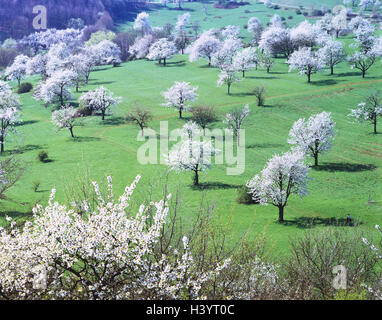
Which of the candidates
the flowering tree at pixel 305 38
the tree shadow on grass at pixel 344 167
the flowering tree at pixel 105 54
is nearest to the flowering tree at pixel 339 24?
the flowering tree at pixel 305 38

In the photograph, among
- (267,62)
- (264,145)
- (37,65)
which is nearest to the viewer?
(264,145)

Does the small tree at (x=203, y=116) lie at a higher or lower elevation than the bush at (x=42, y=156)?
higher

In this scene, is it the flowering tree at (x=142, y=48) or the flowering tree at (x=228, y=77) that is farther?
the flowering tree at (x=142, y=48)

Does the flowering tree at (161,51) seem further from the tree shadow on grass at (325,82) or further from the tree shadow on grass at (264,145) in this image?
the tree shadow on grass at (264,145)

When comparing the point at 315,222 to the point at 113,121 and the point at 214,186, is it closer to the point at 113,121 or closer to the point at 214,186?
the point at 214,186

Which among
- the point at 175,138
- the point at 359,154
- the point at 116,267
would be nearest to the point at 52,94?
the point at 175,138

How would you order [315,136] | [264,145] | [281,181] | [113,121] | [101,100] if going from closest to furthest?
[281,181], [315,136], [264,145], [113,121], [101,100]

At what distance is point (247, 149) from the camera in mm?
76812

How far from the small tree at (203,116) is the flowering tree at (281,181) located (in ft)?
118

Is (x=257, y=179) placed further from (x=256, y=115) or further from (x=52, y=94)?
(x=52, y=94)

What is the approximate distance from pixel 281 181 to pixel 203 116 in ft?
129

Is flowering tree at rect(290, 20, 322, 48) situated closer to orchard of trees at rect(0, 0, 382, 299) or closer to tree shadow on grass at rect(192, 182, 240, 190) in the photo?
orchard of trees at rect(0, 0, 382, 299)

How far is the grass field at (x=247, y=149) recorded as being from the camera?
52.0 m

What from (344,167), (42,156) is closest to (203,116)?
(344,167)
